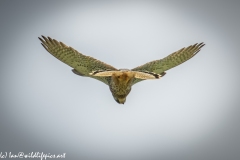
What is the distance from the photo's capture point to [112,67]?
611 centimetres

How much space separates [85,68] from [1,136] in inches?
503

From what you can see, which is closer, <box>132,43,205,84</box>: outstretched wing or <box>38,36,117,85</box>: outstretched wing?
<box>38,36,117,85</box>: outstretched wing

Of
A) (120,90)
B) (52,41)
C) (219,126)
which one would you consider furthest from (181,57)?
(219,126)

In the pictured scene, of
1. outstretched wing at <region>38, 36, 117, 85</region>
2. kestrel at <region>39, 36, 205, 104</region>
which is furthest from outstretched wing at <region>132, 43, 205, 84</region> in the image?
outstretched wing at <region>38, 36, 117, 85</region>

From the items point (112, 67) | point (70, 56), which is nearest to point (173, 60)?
point (112, 67)

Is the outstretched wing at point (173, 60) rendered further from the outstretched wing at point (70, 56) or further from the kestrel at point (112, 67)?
the outstretched wing at point (70, 56)

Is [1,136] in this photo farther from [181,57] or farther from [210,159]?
[181,57]

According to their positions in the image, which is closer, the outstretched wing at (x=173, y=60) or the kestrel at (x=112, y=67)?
the kestrel at (x=112, y=67)

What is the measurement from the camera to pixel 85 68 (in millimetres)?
6434

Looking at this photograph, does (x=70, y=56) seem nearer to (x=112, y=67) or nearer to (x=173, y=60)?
(x=112, y=67)

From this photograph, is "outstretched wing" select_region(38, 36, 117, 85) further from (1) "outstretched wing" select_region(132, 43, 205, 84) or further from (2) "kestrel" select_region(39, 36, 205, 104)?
(1) "outstretched wing" select_region(132, 43, 205, 84)

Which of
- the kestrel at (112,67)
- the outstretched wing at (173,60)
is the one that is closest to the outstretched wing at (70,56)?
the kestrel at (112,67)

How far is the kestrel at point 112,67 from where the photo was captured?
6.11 meters

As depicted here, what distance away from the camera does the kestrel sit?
6113 millimetres
